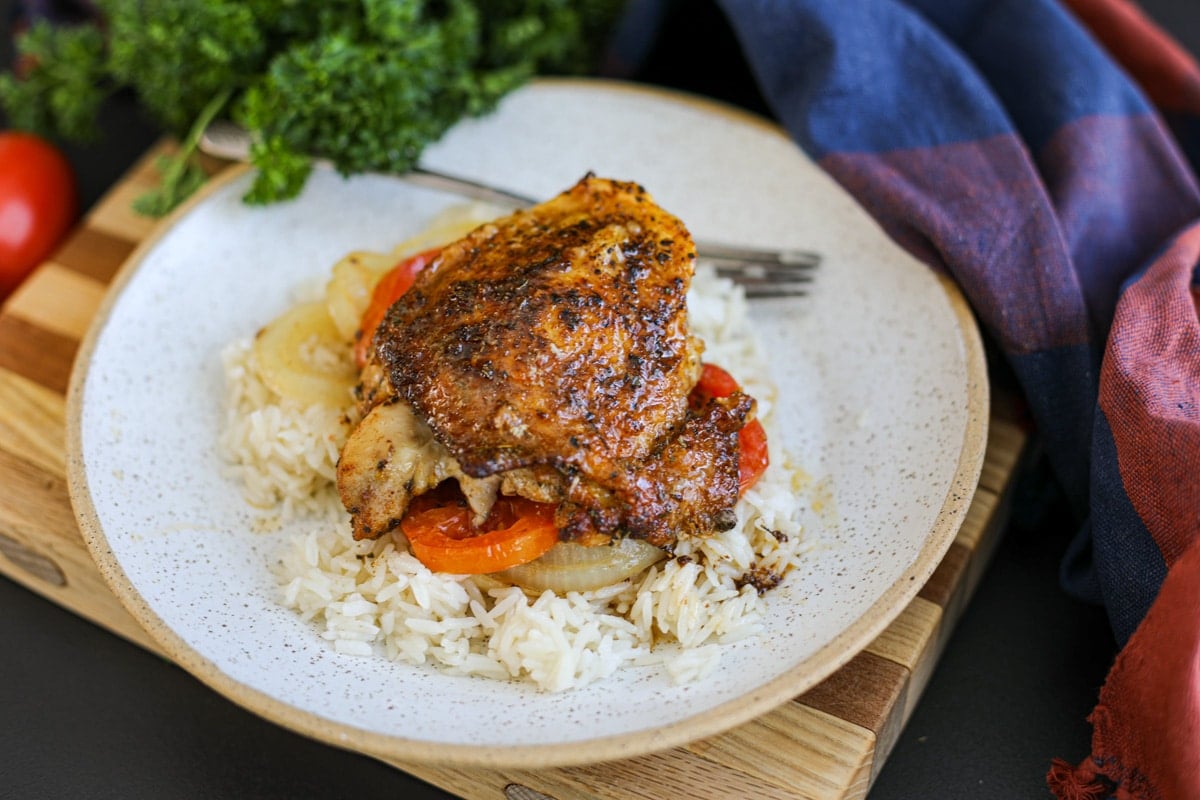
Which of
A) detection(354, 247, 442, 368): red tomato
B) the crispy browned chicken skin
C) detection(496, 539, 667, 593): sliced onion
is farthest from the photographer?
detection(354, 247, 442, 368): red tomato

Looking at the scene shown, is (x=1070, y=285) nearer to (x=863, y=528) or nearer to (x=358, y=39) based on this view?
(x=863, y=528)

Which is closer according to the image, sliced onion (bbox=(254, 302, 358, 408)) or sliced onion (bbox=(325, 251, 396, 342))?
sliced onion (bbox=(254, 302, 358, 408))

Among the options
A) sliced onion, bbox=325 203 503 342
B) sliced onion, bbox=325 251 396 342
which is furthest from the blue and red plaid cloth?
sliced onion, bbox=325 251 396 342

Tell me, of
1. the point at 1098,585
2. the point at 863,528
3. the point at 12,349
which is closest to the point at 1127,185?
the point at 1098,585

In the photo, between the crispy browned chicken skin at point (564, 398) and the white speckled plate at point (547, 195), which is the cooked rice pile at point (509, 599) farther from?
the crispy browned chicken skin at point (564, 398)

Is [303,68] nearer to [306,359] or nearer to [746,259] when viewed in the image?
[306,359]

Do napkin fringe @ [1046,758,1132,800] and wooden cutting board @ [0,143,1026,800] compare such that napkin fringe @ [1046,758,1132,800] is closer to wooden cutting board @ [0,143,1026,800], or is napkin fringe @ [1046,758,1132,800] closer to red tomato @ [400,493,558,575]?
wooden cutting board @ [0,143,1026,800]
